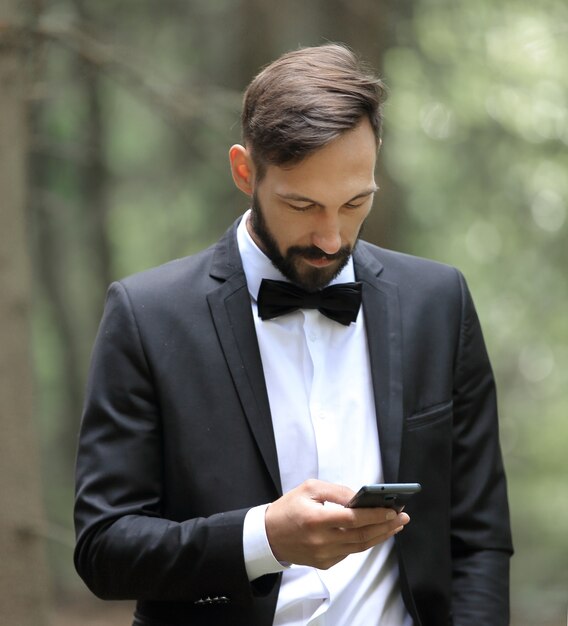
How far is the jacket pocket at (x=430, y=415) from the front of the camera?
288 cm

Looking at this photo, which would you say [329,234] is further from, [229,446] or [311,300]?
[229,446]

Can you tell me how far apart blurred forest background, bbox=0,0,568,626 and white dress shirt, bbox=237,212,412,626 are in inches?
55.9

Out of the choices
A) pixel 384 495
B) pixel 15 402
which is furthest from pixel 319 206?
pixel 15 402

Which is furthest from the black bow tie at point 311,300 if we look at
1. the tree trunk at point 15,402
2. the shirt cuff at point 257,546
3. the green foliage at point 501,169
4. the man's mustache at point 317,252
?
the green foliage at point 501,169

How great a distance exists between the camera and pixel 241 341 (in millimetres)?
2877

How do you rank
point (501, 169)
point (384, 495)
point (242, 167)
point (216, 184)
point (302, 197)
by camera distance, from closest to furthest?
point (384, 495) → point (302, 197) → point (242, 167) → point (501, 169) → point (216, 184)

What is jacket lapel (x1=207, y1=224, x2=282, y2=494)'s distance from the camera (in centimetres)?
277

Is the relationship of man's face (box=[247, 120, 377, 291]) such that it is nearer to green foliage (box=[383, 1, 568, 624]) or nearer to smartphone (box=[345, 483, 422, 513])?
smartphone (box=[345, 483, 422, 513])

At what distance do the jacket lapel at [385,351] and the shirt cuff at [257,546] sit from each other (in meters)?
0.37

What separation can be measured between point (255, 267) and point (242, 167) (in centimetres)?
27

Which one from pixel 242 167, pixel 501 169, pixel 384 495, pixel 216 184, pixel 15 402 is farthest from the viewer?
pixel 216 184

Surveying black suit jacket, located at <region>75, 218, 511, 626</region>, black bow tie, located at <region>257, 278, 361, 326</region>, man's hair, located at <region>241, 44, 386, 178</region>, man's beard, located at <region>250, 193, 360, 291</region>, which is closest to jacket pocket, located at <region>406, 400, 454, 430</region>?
black suit jacket, located at <region>75, 218, 511, 626</region>

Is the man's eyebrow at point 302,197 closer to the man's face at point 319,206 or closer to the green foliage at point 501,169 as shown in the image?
the man's face at point 319,206

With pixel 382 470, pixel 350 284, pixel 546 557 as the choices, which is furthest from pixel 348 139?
pixel 546 557
